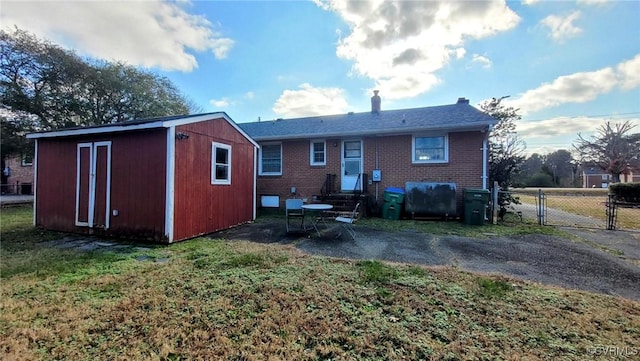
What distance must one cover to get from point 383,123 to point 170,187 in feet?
26.8

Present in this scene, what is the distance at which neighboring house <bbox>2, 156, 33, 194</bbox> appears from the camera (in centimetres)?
2186

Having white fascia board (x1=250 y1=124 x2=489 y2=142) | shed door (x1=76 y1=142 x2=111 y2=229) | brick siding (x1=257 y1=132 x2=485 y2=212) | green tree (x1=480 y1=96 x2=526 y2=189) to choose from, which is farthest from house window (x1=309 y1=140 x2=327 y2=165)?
shed door (x1=76 y1=142 x2=111 y2=229)

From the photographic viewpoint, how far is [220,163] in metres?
7.74

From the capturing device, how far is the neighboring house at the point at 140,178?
20.0ft

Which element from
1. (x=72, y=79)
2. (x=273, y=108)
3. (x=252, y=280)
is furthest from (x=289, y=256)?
(x=72, y=79)

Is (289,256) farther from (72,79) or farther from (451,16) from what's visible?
(72,79)

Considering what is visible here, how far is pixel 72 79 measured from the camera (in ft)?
53.0

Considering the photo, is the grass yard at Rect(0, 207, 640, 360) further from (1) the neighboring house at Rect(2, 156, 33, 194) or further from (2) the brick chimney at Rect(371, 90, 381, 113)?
(1) the neighboring house at Rect(2, 156, 33, 194)

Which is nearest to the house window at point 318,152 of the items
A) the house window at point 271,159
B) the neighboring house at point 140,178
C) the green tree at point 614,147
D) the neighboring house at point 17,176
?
the house window at point 271,159

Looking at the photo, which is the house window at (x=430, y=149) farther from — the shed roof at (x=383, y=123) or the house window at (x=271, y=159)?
the house window at (x=271, y=159)

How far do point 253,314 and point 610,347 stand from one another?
322 centimetres

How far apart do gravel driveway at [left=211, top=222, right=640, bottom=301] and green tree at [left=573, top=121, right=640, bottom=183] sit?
29.3 m

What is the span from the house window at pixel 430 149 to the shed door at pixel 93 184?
966 cm

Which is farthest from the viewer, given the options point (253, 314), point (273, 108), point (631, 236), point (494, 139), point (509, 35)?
point (273, 108)
